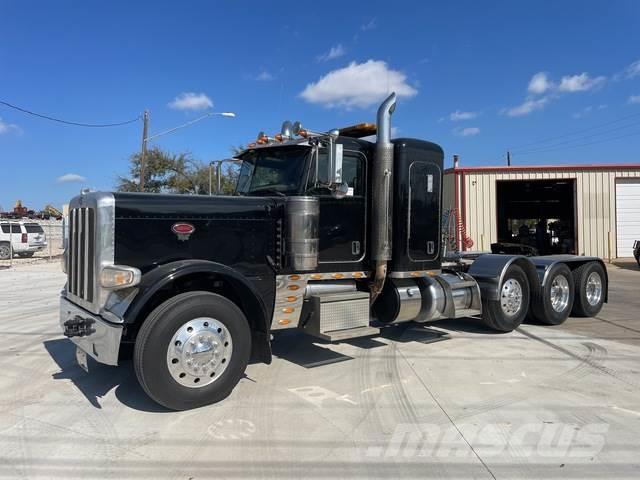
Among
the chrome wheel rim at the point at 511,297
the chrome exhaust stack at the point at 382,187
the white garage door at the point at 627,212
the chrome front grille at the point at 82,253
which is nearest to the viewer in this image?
the chrome front grille at the point at 82,253

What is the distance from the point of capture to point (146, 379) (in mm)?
4121

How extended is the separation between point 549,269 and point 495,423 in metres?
4.77

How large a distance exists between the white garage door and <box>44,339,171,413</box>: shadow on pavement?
22127 millimetres

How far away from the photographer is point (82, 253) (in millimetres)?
4805

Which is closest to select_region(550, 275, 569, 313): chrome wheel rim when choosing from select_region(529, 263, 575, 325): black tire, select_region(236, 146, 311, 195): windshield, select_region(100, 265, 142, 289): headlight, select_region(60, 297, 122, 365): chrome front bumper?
select_region(529, 263, 575, 325): black tire

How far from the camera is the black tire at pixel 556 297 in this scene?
26.7 feet

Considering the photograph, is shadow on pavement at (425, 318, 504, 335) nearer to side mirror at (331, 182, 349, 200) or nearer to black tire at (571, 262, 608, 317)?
black tire at (571, 262, 608, 317)

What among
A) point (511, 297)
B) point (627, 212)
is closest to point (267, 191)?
point (511, 297)

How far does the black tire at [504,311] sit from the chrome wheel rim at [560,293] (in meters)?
0.81

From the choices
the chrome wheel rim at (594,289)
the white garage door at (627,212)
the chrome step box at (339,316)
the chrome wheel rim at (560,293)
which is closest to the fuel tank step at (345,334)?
the chrome step box at (339,316)

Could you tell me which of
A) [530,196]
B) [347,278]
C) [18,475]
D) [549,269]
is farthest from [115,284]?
[530,196]

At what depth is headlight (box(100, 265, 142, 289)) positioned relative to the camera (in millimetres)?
4227

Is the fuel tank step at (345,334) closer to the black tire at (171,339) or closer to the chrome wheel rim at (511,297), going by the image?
the black tire at (171,339)

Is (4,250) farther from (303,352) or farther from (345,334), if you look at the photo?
(345,334)
